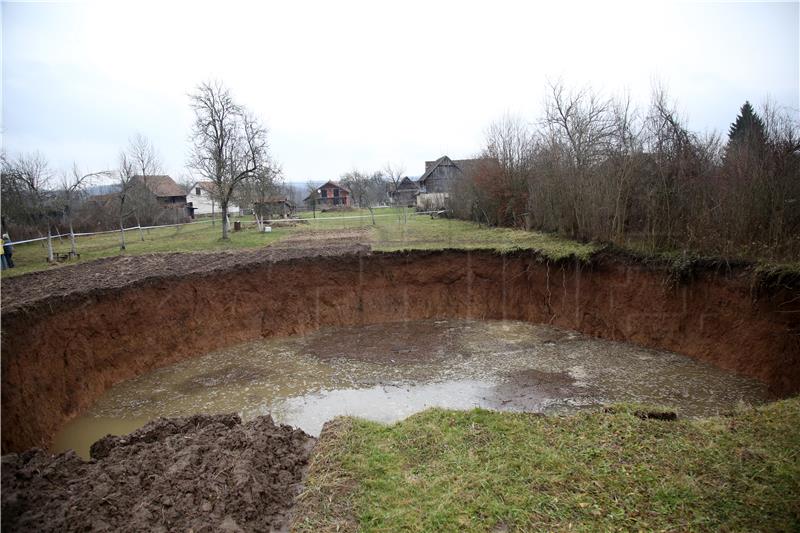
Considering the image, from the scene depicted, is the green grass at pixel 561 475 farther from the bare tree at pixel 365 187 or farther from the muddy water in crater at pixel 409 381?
the bare tree at pixel 365 187

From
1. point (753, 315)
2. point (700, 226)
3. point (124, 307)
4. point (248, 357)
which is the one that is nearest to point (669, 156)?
point (700, 226)

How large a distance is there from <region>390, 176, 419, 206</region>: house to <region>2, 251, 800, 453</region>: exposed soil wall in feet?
108

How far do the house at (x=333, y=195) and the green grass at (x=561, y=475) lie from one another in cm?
5436

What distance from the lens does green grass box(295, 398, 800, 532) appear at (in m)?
4.07

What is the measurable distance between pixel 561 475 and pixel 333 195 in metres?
57.1

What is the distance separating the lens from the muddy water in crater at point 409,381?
344 inches

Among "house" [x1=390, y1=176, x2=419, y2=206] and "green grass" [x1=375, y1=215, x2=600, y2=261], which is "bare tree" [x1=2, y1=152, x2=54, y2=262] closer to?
"green grass" [x1=375, y1=215, x2=600, y2=261]

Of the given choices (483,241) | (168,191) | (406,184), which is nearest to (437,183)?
(406,184)

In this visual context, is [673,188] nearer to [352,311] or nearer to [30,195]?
[352,311]

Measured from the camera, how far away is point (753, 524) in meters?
3.86

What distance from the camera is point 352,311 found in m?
14.7

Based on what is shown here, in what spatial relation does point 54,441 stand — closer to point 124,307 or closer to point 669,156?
point 124,307

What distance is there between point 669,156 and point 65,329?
15807 millimetres

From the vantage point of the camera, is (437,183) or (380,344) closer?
(380,344)
